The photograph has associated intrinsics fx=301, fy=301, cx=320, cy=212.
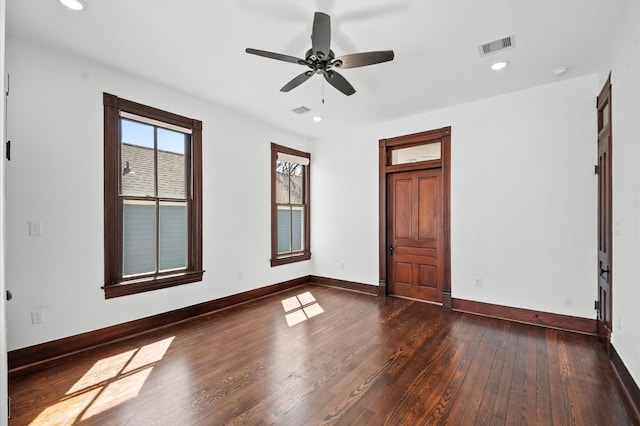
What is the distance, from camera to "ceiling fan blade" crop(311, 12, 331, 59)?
212cm

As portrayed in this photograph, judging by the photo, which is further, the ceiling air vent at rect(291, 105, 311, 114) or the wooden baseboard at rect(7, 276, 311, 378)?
the ceiling air vent at rect(291, 105, 311, 114)

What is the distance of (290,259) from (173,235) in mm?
2207

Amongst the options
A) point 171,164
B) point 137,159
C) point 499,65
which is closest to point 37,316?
point 137,159

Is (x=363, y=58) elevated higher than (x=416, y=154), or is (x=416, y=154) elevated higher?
(x=363, y=58)

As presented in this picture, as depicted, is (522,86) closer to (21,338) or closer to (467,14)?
(467,14)

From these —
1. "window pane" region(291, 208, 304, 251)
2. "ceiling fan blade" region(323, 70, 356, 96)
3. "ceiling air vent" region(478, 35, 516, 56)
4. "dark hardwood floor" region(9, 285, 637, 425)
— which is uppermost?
"ceiling air vent" region(478, 35, 516, 56)

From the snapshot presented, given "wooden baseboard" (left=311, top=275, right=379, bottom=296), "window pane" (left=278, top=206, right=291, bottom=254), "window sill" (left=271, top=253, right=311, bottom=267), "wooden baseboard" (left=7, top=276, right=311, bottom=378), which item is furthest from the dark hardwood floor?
"window pane" (left=278, top=206, right=291, bottom=254)

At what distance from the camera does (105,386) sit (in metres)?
2.40

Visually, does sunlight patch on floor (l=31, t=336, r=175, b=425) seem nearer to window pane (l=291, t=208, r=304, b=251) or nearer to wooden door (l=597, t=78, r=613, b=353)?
window pane (l=291, t=208, r=304, b=251)

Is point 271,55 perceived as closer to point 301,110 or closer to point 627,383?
point 301,110

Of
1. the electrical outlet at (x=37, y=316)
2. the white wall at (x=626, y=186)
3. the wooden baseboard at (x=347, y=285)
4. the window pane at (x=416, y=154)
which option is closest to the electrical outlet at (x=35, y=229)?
the electrical outlet at (x=37, y=316)

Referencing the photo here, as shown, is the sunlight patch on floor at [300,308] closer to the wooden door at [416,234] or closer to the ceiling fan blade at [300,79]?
the wooden door at [416,234]

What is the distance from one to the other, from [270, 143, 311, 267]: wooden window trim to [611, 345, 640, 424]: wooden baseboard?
431 centimetres

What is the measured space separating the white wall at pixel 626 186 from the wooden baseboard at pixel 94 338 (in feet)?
14.2
